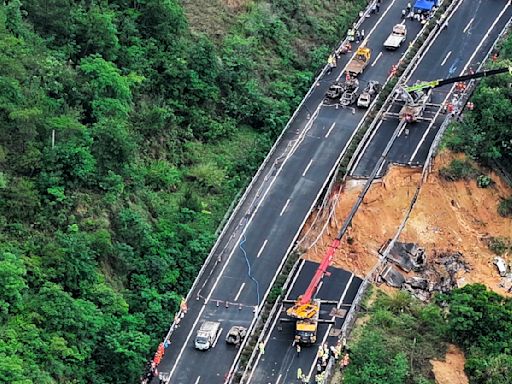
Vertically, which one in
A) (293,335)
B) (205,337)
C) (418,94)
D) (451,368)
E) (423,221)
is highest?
(418,94)

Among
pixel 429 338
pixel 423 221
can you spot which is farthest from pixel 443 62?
pixel 429 338

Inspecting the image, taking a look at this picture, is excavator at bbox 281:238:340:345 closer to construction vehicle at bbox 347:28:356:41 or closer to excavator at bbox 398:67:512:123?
excavator at bbox 398:67:512:123

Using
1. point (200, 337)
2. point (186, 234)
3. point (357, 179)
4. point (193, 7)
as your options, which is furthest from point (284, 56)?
point (200, 337)

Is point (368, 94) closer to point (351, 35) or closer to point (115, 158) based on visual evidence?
point (351, 35)

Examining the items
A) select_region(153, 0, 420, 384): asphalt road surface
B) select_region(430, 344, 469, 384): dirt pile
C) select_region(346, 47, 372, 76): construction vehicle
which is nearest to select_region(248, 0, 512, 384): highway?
select_region(153, 0, 420, 384): asphalt road surface

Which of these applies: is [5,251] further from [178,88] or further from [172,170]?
[178,88]

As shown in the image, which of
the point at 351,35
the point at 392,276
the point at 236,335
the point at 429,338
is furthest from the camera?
the point at 351,35

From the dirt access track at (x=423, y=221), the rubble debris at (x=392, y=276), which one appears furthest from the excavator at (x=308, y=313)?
the rubble debris at (x=392, y=276)
